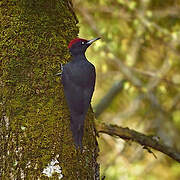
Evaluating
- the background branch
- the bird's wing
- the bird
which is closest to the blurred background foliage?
the background branch

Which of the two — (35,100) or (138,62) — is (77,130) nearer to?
(35,100)

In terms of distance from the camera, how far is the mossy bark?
2131 millimetres

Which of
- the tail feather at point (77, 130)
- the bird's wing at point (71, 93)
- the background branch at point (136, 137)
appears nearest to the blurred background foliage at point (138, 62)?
the background branch at point (136, 137)

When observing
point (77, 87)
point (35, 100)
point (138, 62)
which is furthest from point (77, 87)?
point (138, 62)

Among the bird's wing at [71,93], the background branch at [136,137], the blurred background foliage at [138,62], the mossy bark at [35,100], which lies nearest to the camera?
the mossy bark at [35,100]

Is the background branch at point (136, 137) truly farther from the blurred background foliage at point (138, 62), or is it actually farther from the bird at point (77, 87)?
the blurred background foliage at point (138, 62)

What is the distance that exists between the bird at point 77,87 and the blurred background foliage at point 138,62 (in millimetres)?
2301

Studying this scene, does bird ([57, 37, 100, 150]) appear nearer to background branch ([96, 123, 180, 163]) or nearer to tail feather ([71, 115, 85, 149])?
tail feather ([71, 115, 85, 149])

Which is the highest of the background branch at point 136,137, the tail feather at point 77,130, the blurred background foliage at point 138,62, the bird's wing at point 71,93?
the blurred background foliage at point 138,62

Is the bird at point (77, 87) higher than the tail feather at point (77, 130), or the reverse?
the bird at point (77, 87)

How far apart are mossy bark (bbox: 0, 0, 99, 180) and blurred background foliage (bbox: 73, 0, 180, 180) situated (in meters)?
2.39

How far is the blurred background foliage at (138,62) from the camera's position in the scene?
5.48 metres

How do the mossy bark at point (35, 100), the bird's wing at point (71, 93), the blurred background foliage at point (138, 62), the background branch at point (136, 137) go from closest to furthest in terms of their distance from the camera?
the mossy bark at point (35, 100)
the bird's wing at point (71, 93)
the background branch at point (136, 137)
the blurred background foliage at point (138, 62)

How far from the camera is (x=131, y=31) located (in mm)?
6848
